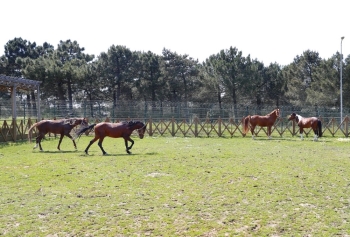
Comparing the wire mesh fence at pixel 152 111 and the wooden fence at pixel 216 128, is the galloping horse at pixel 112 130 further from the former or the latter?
the wire mesh fence at pixel 152 111

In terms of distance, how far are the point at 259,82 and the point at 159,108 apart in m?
17.0

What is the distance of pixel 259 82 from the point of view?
38938mm

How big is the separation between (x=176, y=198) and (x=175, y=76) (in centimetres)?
3797

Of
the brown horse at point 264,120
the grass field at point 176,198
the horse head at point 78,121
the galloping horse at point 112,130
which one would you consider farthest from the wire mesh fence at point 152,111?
the grass field at point 176,198

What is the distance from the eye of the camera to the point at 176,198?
6.45 meters

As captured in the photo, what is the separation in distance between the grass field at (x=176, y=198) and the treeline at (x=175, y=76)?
26329 millimetres

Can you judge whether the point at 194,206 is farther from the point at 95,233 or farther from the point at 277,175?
the point at 277,175

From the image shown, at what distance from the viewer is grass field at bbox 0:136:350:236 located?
499cm

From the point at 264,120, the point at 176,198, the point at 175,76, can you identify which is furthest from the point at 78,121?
the point at 175,76

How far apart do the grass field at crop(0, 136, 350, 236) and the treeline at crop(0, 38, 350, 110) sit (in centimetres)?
2633

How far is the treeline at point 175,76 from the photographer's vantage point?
115 feet

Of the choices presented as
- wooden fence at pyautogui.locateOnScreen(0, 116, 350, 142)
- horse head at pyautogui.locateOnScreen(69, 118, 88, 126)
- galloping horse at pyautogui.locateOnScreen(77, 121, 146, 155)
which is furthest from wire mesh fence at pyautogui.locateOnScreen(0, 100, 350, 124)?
galloping horse at pyautogui.locateOnScreen(77, 121, 146, 155)

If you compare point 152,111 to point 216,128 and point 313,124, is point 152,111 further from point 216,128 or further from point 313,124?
point 313,124

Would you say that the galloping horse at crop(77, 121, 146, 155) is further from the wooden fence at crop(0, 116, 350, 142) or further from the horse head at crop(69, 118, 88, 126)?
the wooden fence at crop(0, 116, 350, 142)
